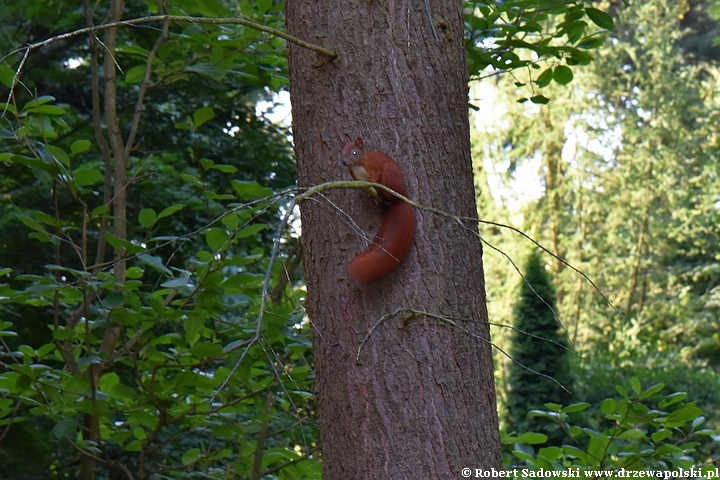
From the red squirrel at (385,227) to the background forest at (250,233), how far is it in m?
0.17

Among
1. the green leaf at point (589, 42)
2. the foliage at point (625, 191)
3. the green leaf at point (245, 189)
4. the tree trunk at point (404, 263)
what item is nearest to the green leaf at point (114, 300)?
the green leaf at point (245, 189)

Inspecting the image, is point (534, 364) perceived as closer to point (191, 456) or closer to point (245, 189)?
point (191, 456)

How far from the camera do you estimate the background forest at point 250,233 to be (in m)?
2.03

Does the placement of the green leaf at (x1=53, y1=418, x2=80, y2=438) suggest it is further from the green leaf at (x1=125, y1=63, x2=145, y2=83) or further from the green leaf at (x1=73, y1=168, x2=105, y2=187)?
the green leaf at (x1=125, y1=63, x2=145, y2=83)

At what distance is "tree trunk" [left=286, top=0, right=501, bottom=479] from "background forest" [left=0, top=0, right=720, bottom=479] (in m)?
0.11

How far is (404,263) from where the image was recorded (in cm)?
127

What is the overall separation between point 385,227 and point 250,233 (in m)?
0.69

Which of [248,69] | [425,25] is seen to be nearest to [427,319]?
[425,25]

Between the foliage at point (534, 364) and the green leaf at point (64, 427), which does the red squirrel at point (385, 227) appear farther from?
the foliage at point (534, 364)

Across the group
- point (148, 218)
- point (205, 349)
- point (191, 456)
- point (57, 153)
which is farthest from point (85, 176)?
point (191, 456)

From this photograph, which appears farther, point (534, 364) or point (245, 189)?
point (534, 364)

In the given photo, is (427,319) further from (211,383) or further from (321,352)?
(211,383)

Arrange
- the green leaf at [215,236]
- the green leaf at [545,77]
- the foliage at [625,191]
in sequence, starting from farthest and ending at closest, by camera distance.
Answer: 1. the foliage at [625,191]
2. the green leaf at [545,77]
3. the green leaf at [215,236]

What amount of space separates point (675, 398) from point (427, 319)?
1.15m
